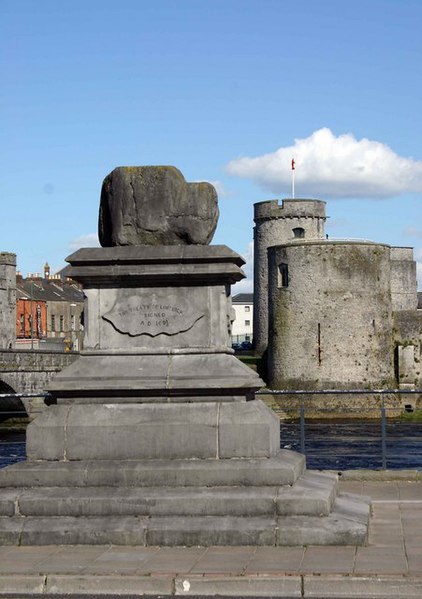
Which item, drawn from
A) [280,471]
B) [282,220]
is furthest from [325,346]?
[280,471]

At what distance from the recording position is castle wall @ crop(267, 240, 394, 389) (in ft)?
180

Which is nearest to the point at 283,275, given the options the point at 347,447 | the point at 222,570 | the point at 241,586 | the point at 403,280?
the point at 347,447

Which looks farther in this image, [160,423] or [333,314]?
[333,314]

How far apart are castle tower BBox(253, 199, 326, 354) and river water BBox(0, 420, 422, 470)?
29426 millimetres

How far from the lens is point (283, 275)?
56.2m

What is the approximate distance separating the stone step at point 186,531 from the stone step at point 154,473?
0.40 m

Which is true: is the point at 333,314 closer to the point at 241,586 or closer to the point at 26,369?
the point at 26,369

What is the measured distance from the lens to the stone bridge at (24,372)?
54625 mm

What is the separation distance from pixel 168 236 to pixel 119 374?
4.51ft

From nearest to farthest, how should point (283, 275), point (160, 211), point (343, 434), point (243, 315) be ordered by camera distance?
point (160, 211) → point (343, 434) → point (283, 275) → point (243, 315)

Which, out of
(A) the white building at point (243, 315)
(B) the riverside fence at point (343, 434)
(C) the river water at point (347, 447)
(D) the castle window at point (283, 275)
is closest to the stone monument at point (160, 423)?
(B) the riverside fence at point (343, 434)

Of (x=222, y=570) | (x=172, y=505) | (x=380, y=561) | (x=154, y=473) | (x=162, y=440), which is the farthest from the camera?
(x=162, y=440)

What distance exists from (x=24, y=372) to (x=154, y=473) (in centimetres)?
4652

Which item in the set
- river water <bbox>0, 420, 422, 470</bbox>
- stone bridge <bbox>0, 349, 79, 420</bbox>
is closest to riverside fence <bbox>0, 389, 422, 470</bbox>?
river water <bbox>0, 420, 422, 470</bbox>
